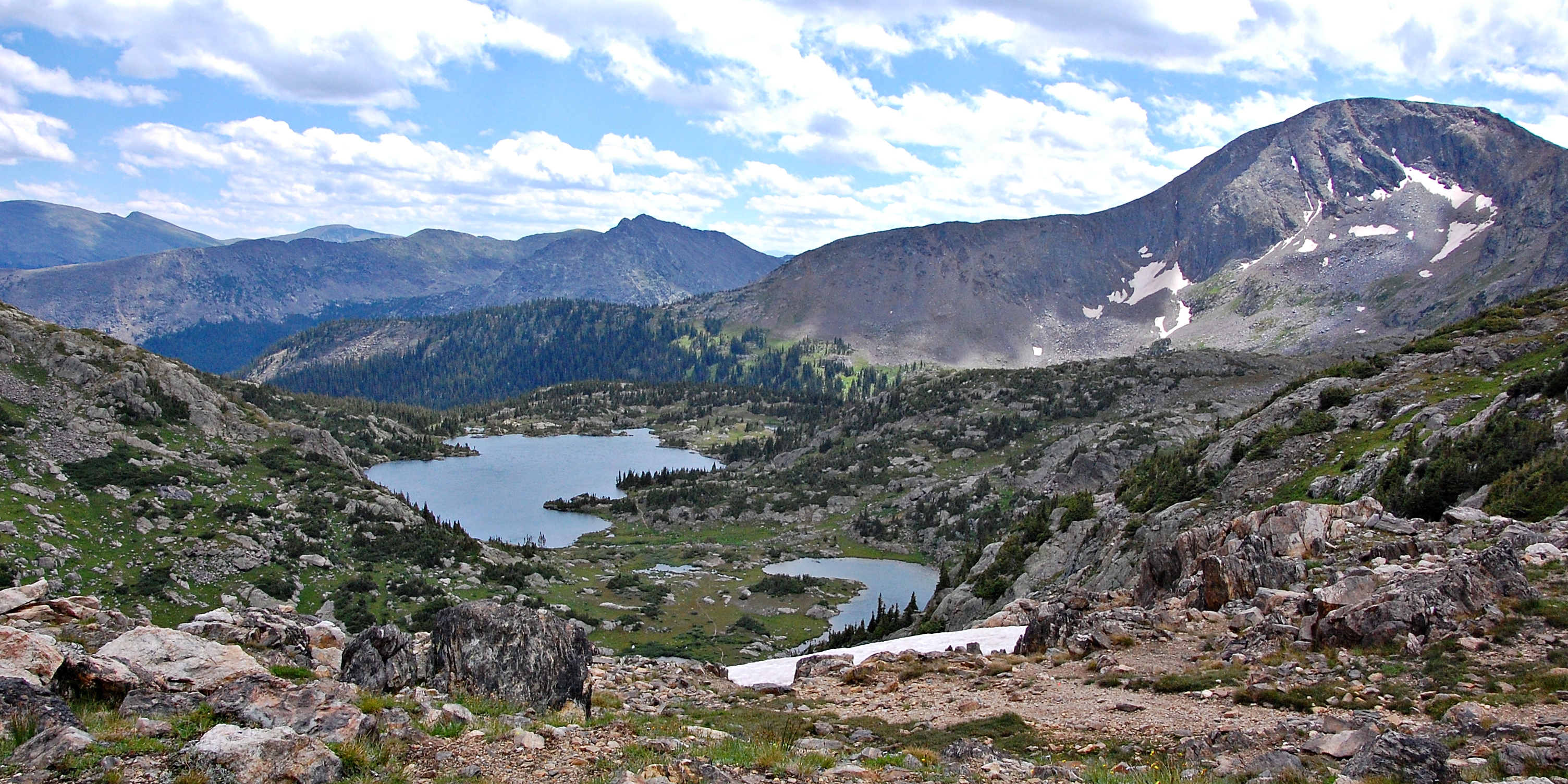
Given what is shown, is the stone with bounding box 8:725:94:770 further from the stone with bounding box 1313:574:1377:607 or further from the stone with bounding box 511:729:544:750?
the stone with bounding box 1313:574:1377:607

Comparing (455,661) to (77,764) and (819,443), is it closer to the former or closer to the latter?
(77,764)

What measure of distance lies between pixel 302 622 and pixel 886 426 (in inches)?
6126

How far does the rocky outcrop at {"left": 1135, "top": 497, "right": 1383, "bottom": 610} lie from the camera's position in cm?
2195

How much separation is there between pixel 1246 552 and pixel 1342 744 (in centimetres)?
1302

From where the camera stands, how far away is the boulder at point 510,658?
15.9 m

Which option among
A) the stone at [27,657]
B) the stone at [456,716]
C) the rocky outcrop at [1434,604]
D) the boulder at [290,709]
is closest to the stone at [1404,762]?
the rocky outcrop at [1434,604]

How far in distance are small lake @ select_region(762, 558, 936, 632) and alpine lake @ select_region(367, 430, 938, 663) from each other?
26 centimetres

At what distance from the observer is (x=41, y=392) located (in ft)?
231

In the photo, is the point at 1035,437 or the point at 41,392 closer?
the point at 41,392

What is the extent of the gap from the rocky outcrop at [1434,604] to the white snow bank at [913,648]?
8792 millimetres

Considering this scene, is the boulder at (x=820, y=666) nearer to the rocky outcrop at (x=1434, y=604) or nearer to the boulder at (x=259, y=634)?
the rocky outcrop at (x=1434, y=604)

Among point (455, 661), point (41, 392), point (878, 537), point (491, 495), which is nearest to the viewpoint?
point (455, 661)

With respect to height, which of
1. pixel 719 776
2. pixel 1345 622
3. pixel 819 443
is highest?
pixel 1345 622

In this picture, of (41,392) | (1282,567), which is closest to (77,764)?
(1282,567)
